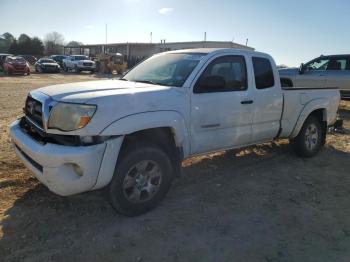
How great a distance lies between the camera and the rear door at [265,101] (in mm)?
5367

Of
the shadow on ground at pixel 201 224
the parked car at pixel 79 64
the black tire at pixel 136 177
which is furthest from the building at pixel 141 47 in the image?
the black tire at pixel 136 177

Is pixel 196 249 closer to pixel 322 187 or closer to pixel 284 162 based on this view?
pixel 322 187

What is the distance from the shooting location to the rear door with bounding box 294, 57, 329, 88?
44.8ft

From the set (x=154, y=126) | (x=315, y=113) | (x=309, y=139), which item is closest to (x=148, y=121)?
(x=154, y=126)

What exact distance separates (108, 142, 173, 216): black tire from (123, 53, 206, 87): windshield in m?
0.95

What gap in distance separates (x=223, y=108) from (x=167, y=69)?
0.91 m

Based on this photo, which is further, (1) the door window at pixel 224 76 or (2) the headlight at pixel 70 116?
(1) the door window at pixel 224 76

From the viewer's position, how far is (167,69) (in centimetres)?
489

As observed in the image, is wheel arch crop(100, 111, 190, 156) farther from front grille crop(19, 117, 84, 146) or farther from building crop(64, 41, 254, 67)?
building crop(64, 41, 254, 67)

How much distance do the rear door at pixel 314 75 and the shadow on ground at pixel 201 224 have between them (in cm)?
887

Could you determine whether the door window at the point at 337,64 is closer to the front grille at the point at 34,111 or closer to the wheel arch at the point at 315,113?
the wheel arch at the point at 315,113

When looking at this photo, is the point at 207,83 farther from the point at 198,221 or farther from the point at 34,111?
the point at 34,111

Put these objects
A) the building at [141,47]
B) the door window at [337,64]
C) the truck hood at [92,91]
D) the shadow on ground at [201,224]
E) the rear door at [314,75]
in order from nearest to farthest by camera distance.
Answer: the shadow on ground at [201,224]
the truck hood at [92,91]
the door window at [337,64]
the rear door at [314,75]
the building at [141,47]

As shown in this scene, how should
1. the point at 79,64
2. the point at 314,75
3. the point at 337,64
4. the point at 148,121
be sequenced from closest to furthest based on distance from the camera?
the point at 148,121 < the point at 337,64 < the point at 314,75 < the point at 79,64
